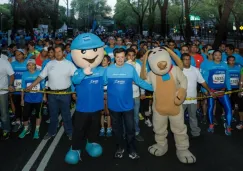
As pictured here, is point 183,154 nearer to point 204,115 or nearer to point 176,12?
point 204,115

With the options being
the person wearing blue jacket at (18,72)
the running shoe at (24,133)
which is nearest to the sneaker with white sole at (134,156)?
the running shoe at (24,133)

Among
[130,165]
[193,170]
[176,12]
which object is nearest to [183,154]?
[193,170]

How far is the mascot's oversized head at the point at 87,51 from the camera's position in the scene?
16.9 feet

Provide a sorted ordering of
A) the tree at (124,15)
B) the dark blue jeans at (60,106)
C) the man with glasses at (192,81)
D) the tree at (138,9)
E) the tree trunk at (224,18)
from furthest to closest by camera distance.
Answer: the tree at (124,15), the tree at (138,9), the tree trunk at (224,18), the man with glasses at (192,81), the dark blue jeans at (60,106)

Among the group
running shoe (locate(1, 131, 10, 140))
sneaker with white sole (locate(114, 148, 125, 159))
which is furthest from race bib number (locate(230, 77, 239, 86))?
running shoe (locate(1, 131, 10, 140))

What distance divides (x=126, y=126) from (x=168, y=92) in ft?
3.13

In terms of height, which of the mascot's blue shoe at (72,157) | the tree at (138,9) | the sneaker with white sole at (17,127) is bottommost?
the mascot's blue shoe at (72,157)

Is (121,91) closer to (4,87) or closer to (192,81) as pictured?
(192,81)

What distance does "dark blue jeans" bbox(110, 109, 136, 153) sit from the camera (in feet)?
18.0

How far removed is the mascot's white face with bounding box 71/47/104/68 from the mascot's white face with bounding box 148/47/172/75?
3.08 ft

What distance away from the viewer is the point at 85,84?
5.31 m

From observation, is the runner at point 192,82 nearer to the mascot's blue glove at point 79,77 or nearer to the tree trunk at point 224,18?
the mascot's blue glove at point 79,77

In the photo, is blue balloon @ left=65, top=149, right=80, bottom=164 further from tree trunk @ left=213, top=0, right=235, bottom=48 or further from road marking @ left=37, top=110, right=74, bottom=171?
tree trunk @ left=213, top=0, right=235, bottom=48

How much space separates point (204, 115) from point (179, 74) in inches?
135
